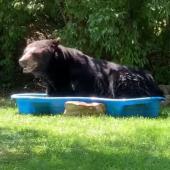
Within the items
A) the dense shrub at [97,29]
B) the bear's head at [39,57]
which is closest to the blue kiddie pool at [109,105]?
the bear's head at [39,57]

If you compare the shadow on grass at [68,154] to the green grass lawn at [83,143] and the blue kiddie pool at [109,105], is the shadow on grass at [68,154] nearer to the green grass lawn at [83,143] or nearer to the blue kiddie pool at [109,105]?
the green grass lawn at [83,143]

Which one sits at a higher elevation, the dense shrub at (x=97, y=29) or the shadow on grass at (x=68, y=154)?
the dense shrub at (x=97, y=29)

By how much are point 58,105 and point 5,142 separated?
7.67 ft

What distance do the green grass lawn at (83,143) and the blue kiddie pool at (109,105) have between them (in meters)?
0.28

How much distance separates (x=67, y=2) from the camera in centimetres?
1246

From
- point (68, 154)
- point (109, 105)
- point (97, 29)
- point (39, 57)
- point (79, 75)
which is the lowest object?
point (68, 154)

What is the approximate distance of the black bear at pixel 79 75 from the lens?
32.5 feet

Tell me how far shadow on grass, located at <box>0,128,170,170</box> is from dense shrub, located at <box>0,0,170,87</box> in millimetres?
4467

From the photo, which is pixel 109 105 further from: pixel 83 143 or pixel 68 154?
pixel 68 154

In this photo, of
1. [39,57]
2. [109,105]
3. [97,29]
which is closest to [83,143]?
[109,105]

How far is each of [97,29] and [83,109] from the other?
8.87 feet

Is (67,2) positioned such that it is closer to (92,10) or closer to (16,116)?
(92,10)

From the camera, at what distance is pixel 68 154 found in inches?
258

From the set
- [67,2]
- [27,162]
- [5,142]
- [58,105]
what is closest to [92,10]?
[67,2]
